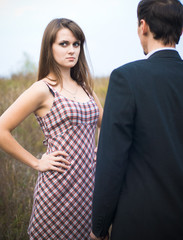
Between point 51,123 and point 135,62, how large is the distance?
86 centimetres

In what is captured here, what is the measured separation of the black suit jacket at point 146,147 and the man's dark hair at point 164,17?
100 mm

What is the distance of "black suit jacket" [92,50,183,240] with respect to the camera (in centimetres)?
124

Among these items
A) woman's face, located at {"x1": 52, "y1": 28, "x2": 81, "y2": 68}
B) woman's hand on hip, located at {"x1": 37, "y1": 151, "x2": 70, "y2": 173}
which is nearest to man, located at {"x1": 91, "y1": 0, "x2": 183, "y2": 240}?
woman's hand on hip, located at {"x1": 37, "y1": 151, "x2": 70, "y2": 173}

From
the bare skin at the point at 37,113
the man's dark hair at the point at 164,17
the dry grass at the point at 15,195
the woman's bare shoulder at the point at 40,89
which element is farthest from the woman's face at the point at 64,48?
the dry grass at the point at 15,195

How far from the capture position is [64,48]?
6.75ft

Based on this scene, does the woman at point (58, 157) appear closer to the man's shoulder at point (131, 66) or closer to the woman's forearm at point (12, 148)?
the woman's forearm at point (12, 148)

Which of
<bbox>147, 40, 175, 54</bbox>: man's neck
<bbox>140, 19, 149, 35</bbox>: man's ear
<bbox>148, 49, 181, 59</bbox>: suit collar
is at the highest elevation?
<bbox>140, 19, 149, 35</bbox>: man's ear

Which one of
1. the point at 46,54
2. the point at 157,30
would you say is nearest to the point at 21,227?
the point at 46,54

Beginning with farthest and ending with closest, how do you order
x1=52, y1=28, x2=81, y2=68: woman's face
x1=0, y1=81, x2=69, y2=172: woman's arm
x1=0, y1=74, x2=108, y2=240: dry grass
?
x1=0, y1=74, x2=108, y2=240: dry grass → x1=52, y1=28, x2=81, y2=68: woman's face → x1=0, y1=81, x2=69, y2=172: woman's arm

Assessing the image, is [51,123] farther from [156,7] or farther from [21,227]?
[21,227]

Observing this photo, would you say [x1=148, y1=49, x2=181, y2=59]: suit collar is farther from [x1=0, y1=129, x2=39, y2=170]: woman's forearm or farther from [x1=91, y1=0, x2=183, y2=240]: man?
[x1=0, y1=129, x2=39, y2=170]: woman's forearm

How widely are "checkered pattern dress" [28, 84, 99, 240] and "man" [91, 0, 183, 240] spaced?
604 mm

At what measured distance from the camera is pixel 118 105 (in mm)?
1252

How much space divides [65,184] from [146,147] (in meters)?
0.84
